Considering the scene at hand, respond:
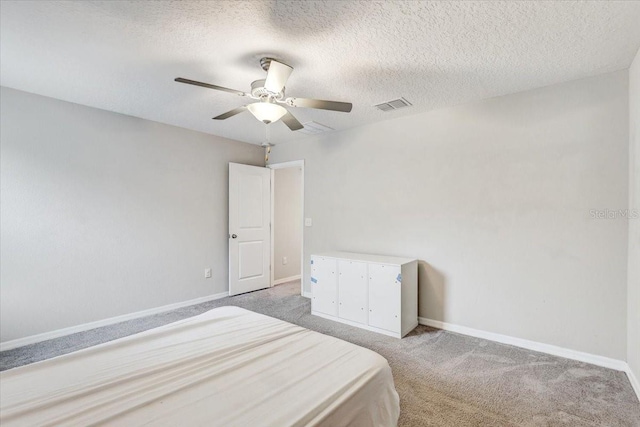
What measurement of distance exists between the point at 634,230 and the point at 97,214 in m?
5.03

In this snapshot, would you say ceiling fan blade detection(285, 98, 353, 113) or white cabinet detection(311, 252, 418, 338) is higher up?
ceiling fan blade detection(285, 98, 353, 113)

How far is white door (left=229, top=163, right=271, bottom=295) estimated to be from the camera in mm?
4645

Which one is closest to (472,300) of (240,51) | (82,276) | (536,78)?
(536,78)

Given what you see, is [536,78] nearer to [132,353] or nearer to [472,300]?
[472,300]

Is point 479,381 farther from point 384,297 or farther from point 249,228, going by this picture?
point 249,228

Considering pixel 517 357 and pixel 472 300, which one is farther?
pixel 472 300

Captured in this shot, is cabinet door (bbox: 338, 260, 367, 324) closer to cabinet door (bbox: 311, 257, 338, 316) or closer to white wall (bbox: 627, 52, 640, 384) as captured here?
cabinet door (bbox: 311, 257, 338, 316)

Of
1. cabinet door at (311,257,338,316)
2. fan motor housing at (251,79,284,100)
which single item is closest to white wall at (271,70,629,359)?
cabinet door at (311,257,338,316)

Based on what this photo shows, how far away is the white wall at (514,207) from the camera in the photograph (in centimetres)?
251

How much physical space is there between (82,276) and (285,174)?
346cm

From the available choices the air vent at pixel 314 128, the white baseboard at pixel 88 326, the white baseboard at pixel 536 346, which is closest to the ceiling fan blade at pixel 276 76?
the air vent at pixel 314 128

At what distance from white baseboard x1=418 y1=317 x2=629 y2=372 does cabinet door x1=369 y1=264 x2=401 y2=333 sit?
21.1 inches

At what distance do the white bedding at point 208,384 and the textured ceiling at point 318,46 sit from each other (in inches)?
75.5

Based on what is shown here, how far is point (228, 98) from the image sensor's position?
3.05m
